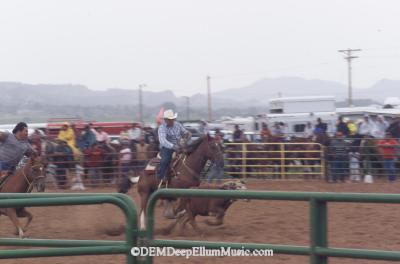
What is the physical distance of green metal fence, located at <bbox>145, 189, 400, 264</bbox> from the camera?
13.6 feet

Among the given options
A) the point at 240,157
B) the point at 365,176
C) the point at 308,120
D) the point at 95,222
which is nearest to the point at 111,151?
the point at 240,157

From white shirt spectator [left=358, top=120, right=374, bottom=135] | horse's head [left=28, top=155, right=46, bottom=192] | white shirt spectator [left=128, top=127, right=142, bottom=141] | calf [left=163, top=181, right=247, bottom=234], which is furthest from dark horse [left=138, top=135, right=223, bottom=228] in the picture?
white shirt spectator [left=128, top=127, right=142, bottom=141]

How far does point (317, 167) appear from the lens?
18156 millimetres

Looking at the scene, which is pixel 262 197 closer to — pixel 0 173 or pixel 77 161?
pixel 0 173

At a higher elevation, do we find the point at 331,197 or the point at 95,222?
the point at 331,197

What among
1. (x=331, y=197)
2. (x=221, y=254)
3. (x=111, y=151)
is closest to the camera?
(x=331, y=197)

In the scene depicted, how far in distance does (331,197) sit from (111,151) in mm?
14204

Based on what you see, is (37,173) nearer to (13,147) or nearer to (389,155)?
(13,147)

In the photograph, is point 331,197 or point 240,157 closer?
point 331,197

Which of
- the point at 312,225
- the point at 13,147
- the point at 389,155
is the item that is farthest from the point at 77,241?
the point at 389,155

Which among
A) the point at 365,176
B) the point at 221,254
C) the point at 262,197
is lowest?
the point at 365,176

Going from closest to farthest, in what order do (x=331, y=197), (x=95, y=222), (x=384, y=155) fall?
(x=331, y=197), (x=95, y=222), (x=384, y=155)

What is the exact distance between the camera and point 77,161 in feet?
58.3

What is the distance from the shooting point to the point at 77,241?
188 inches
